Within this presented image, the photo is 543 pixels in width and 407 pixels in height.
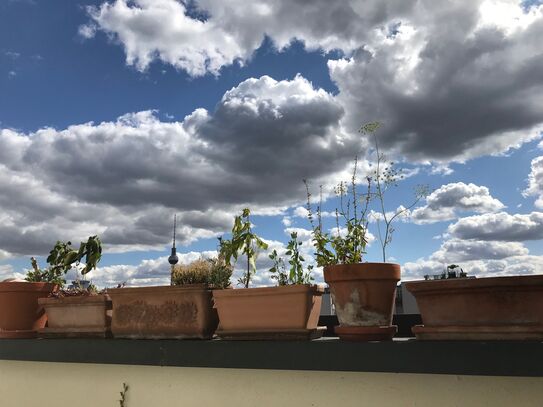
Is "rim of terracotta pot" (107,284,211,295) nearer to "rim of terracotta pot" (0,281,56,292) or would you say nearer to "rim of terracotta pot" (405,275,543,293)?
"rim of terracotta pot" (0,281,56,292)

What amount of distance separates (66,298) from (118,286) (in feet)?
1.26

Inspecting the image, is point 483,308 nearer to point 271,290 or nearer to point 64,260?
point 271,290

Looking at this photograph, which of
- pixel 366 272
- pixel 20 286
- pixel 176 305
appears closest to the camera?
pixel 366 272

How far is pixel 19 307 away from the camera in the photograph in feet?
9.91

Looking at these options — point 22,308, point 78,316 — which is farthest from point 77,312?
point 22,308

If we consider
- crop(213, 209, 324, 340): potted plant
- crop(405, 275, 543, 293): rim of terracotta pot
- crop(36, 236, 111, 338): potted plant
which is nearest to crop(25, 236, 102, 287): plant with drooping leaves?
crop(36, 236, 111, 338): potted plant

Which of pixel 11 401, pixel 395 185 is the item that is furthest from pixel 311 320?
pixel 11 401

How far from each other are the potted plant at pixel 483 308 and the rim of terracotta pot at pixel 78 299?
1.69m

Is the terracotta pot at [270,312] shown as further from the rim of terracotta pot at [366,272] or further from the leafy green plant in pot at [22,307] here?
the leafy green plant in pot at [22,307]

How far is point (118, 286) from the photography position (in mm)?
2645

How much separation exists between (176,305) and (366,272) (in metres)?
0.96

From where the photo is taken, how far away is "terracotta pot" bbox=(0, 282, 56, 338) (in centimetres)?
300

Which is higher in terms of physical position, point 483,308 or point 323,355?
point 483,308

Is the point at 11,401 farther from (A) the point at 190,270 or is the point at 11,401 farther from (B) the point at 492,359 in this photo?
(B) the point at 492,359
